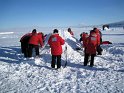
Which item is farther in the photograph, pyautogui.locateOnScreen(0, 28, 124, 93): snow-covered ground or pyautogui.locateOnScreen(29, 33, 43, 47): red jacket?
pyautogui.locateOnScreen(29, 33, 43, 47): red jacket

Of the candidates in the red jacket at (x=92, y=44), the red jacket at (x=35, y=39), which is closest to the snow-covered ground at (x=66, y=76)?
the red jacket at (x=92, y=44)

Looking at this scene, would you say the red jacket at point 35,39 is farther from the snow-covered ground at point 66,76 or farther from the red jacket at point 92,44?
the red jacket at point 92,44

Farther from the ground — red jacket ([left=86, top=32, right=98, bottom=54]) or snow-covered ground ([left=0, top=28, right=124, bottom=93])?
red jacket ([left=86, top=32, right=98, bottom=54])

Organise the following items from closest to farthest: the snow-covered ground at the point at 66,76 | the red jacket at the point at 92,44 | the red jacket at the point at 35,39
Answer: the snow-covered ground at the point at 66,76, the red jacket at the point at 92,44, the red jacket at the point at 35,39

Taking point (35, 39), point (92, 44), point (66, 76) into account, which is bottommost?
point (66, 76)

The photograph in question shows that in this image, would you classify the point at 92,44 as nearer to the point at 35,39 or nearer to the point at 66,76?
the point at 66,76

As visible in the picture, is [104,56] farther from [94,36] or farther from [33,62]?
[33,62]

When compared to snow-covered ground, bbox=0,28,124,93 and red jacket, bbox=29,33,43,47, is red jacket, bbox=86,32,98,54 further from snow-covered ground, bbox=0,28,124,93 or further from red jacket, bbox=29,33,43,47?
red jacket, bbox=29,33,43,47

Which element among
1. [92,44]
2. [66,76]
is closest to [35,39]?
[92,44]

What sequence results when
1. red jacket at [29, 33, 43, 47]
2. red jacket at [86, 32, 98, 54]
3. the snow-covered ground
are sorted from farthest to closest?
1. red jacket at [29, 33, 43, 47]
2. red jacket at [86, 32, 98, 54]
3. the snow-covered ground

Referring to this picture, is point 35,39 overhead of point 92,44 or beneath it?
overhead

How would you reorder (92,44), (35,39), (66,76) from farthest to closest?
1. (35,39)
2. (92,44)
3. (66,76)

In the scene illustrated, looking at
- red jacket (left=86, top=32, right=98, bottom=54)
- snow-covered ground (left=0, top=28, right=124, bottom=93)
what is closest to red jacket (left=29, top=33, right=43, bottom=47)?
snow-covered ground (left=0, top=28, right=124, bottom=93)

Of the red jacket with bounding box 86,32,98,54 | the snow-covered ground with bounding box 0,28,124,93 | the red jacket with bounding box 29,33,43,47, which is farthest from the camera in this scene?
the red jacket with bounding box 29,33,43,47
